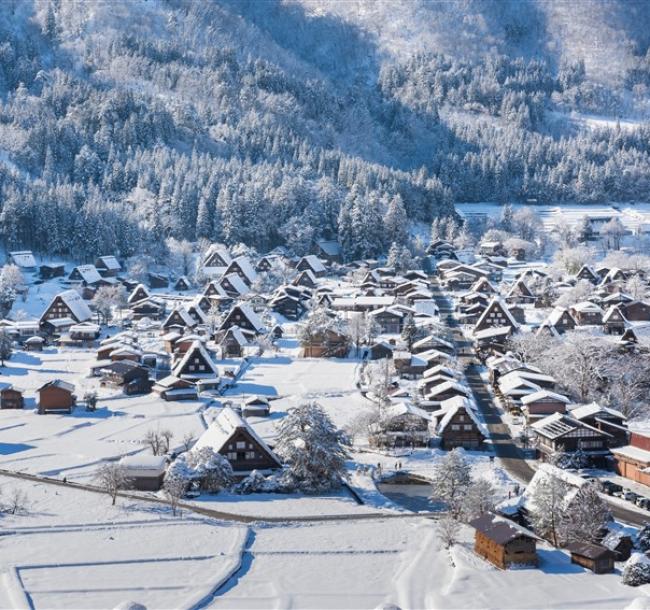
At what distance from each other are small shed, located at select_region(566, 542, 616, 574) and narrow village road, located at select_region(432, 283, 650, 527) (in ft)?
15.9

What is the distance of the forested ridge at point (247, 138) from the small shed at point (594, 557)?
219 ft

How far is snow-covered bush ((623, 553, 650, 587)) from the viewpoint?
73.6 ft

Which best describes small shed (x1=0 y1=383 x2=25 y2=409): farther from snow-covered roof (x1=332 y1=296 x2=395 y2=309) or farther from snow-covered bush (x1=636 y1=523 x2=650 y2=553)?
snow-covered bush (x1=636 y1=523 x2=650 y2=553)

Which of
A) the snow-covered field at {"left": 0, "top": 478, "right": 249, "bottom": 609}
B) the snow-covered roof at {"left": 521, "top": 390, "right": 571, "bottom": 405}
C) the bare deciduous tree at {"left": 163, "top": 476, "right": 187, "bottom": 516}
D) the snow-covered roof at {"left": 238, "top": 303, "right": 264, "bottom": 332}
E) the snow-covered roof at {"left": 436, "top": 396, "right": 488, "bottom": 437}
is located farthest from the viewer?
the snow-covered roof at {"left": 238, "top": 303, "right": 264, "bottom": 332}

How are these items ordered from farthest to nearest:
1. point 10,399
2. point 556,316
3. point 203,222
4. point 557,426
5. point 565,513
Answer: point 203,222 → point 556,316 → point 10,399 → point 557,426 → point 565,513

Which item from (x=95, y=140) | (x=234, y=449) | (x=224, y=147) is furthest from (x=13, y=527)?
(x=224, y=147)

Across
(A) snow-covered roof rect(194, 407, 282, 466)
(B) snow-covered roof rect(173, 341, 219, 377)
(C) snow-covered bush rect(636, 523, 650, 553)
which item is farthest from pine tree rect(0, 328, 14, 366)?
(C) snow-covered bush rect(636, 523, 650, 553)

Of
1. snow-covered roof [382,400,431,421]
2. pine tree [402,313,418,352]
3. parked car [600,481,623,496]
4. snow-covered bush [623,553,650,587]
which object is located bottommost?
pine tree [402,313,418,352]

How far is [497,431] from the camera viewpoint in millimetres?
39406

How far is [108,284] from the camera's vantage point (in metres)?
74.4

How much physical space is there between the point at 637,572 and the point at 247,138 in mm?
105805

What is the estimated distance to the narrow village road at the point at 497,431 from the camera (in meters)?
29.6

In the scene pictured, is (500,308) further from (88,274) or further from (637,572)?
(88,274)

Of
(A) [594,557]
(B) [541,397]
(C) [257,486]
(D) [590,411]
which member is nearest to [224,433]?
(C) [257,486]
